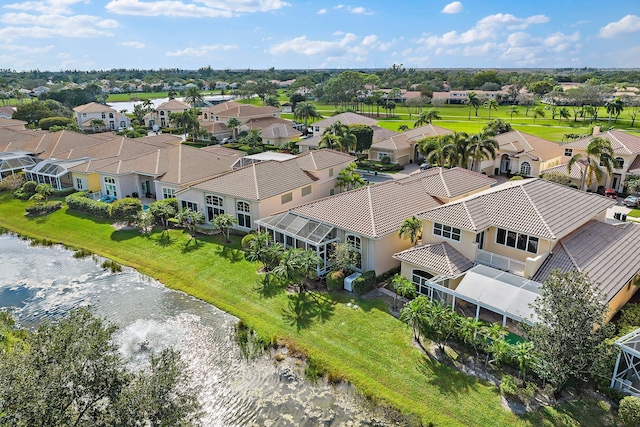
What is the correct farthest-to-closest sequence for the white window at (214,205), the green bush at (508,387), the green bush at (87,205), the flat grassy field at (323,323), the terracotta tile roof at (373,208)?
the green bush at (87,205) < the white window at (214,205) < the terracotta tile roof at (373,208) < the flat grassy field at (323,323) < the green bush at (508,387)

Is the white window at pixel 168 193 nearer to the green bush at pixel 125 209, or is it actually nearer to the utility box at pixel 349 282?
the green bush at pixel 125 209

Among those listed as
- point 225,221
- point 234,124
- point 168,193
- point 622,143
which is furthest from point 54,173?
point 622,143

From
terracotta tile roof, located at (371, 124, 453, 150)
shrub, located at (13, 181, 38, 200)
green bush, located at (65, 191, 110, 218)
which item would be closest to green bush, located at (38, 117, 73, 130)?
shrub, located at (13, 181, 38, 200)

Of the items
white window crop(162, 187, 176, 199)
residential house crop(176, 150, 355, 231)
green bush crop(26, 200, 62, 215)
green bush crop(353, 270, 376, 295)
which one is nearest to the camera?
green bush crop(353, 270, 376, 295)

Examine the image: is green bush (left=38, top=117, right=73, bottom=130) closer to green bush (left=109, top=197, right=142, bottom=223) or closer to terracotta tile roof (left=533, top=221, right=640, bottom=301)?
green bush (left=109, top=197, right=142, bottom=223)

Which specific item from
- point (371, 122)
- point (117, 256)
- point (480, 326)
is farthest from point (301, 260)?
point (371, 122)

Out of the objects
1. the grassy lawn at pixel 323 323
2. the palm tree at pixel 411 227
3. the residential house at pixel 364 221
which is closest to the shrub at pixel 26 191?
the grassy lawn at pixel 323 323

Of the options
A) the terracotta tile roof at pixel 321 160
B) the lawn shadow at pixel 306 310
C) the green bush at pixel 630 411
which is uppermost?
the terracotta tile roof at pixel 321 160
